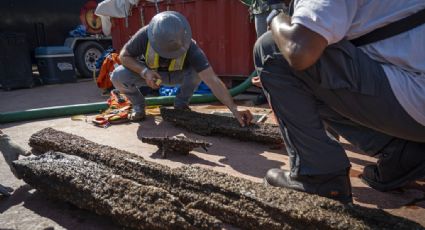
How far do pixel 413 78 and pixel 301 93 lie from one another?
49 centimetres

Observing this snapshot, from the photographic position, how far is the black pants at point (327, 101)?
5.03 ft

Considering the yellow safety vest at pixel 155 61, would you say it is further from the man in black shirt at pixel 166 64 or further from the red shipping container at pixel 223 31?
the red shipping container at pixel 223 31

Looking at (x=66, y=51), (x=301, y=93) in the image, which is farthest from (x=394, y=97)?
(x=66, y=51)

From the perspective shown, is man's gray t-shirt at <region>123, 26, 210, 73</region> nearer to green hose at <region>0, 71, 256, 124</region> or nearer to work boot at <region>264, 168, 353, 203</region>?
green hose at <region>0, 71, 256, 124</region>

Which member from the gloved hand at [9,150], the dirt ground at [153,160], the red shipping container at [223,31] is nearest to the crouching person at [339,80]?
the dirt ground at [153,160]

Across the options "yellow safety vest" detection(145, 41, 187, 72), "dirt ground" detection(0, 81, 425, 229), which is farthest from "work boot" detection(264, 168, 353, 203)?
"yellow safety vest" detection(145, 41, 187, 72)

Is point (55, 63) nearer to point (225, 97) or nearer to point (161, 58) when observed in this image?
point (161, 58)

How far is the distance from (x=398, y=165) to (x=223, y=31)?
4.06m

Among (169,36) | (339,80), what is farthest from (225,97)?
(339,80)

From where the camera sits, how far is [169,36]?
10.1 ft

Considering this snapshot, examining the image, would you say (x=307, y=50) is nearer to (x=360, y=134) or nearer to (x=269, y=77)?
(x=269, y=77)

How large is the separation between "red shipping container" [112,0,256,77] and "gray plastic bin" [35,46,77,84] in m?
2.75

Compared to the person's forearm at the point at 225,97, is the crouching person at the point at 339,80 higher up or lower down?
higher up

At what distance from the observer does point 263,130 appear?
3.00 meters
